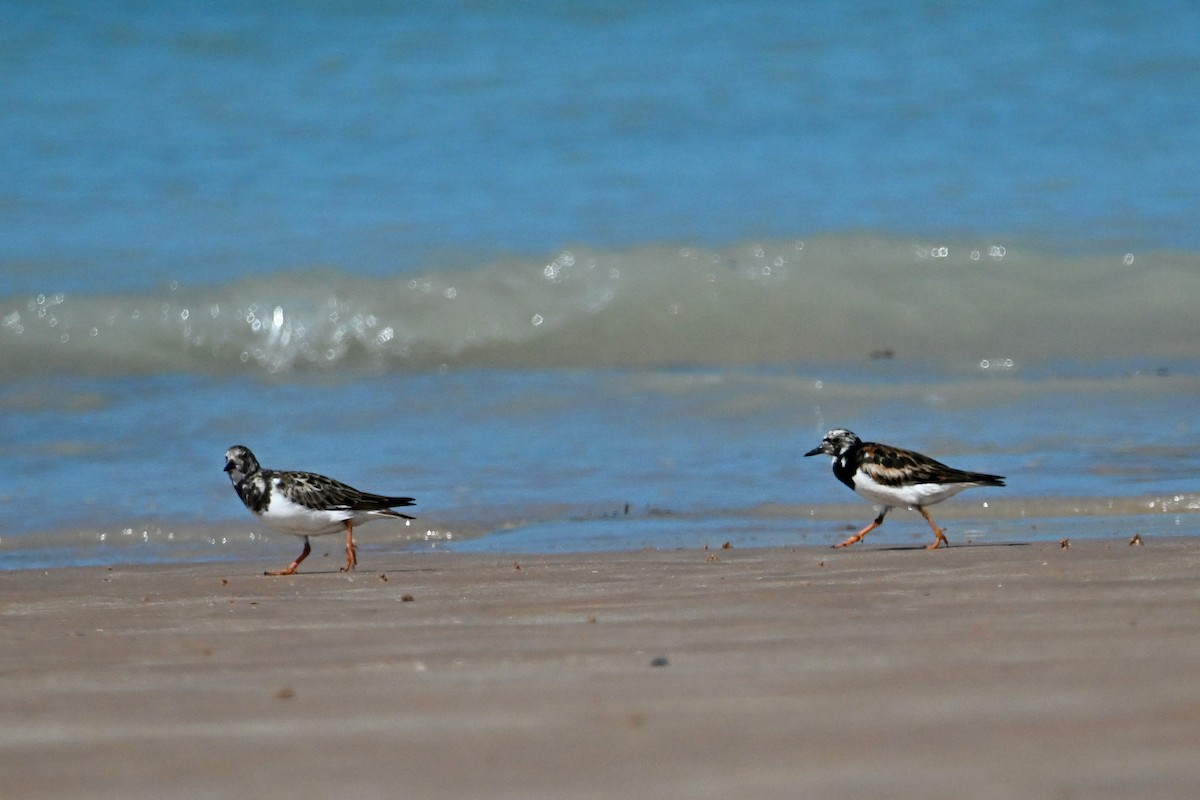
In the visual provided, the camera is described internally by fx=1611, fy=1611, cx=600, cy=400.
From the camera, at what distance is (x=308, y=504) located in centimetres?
804

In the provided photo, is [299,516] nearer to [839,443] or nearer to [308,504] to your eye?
[308,504]

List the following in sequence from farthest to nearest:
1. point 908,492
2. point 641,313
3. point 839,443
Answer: point 641,313 < point 839,443 < point 908,492

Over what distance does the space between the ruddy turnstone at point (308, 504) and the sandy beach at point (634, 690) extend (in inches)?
76.0

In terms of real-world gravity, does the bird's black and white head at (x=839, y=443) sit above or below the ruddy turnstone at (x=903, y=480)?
above

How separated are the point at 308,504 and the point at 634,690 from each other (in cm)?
449

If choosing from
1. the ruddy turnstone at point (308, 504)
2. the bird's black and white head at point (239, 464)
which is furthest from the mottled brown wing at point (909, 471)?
the bird's black and white head at point (239, 464)

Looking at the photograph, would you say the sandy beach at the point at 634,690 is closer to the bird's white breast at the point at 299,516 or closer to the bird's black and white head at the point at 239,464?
the bird's white breast at the point at 299,516

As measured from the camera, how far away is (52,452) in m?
12.1

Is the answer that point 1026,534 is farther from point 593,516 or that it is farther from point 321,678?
point 321,678

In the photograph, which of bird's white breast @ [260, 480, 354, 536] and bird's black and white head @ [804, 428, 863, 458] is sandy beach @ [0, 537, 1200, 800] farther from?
bird's black and white head @ [804, 428, 863, 458]

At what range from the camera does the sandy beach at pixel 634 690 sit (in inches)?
122

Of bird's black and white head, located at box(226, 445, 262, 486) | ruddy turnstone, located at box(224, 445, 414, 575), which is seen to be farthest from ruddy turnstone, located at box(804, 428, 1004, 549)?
bird's black and white head, located at box(226, 445, 262, 486)

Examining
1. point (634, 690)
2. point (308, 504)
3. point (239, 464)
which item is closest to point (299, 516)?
point (308, 504)

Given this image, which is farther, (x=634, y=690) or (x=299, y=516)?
(x=299, y=516)
